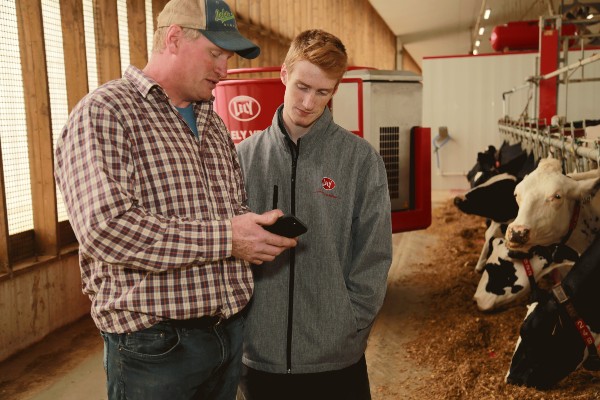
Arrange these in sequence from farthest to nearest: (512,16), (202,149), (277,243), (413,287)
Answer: (512,16)
(413,287)
(202,149)
(277,243)

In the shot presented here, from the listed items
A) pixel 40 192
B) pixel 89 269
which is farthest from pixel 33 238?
pixel 89 269

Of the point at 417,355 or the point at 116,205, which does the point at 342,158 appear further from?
the point at 417,355

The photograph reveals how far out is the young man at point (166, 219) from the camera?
4.15 ft

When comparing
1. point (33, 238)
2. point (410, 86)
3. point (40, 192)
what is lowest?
point (33, 238)

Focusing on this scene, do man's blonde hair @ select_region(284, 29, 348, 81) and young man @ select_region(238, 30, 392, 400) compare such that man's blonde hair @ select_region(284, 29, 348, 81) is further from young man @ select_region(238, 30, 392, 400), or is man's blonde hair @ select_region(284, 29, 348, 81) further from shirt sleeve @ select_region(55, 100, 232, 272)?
shirt sleeve @ select_region(55, 100, 232, 272)

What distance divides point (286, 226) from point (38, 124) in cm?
343

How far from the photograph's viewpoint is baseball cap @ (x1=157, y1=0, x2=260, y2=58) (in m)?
1.46

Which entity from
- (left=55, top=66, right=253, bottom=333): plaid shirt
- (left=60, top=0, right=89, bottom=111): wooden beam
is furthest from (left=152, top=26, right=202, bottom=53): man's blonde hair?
(left=60, top=0, right=89, bottom=111): wooden beam

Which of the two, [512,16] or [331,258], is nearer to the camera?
[331,258]

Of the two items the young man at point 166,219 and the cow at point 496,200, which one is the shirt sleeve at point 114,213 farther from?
the cow at point 496,200

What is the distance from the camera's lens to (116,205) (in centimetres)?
124

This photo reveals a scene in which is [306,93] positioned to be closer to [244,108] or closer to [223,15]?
[223,15]

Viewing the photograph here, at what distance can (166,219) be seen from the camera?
1.31 meters

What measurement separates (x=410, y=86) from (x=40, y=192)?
2.87m
